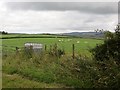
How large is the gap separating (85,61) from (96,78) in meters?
1.01

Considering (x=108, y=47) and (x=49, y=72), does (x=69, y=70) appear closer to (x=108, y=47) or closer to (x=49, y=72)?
(x=108, y=47)

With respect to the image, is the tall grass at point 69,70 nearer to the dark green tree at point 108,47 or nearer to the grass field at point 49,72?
the grass field at point 49,72

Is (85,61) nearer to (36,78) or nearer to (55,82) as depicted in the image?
(55,82)

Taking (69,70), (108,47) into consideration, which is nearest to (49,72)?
(69,70)

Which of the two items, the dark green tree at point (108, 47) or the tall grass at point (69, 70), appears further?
the dark green tree at point (108, 47)

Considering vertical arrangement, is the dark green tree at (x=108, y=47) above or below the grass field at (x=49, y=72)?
above

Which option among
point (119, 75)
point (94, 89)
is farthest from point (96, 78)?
point (119, 75)

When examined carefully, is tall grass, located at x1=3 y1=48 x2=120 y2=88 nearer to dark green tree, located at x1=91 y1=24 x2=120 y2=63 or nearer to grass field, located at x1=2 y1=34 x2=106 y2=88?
grass field, located at x1=2 y1=34 x2=106 y2=88

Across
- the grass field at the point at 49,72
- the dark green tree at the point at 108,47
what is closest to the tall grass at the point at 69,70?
the grass field at the point at 49,72

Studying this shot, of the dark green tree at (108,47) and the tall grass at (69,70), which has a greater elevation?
the dark green tree at (108,47)

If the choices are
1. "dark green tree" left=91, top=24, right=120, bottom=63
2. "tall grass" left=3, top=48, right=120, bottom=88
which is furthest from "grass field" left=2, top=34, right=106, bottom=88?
"dark green tree" left=91, top=24, right=120, bottom=63

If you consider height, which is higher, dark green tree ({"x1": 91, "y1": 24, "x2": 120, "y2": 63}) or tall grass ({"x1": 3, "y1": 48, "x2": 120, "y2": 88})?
dark green tree ({"x1": 91, "y1": 24, "x2": 120, "y2": 63})

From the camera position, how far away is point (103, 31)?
45.5 ft

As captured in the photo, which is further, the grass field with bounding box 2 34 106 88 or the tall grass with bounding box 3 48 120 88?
the grass field with bounding box 2 34 106 88
